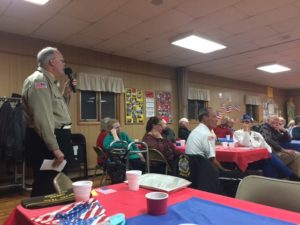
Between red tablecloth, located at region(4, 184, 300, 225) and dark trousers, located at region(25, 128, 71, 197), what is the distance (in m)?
0.66

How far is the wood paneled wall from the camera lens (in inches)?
189

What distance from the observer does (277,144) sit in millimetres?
4359

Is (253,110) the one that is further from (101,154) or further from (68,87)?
(68,87)

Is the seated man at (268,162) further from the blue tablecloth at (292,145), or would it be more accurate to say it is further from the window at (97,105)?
the window at (97,105)

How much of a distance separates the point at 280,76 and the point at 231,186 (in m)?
7.48

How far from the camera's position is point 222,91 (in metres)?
9.44

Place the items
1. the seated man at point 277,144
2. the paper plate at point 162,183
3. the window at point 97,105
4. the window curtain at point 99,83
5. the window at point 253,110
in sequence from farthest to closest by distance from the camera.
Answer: the window at point 253,110, the window at point 97,105, the window curtain at point 99,83, the seated man at point 277,144, the paper plate at point 162,183

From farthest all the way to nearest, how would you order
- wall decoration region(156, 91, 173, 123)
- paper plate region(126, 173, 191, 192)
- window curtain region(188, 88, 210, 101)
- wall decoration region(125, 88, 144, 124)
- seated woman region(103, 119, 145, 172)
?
1. window curtain region(188, 88, 210, 101)
2. wall decoration region(156, 91, 173, 123)
3. wall decoration region(125, 88, 144, 124)
4. seated woman region(103, 119, 145, 172)
5. paper plate region(126, 173, 191, 192)

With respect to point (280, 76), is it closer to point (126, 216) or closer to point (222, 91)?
point (222, 91)

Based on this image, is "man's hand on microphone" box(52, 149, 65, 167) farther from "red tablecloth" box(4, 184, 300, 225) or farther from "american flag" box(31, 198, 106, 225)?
"american flag" box(31, 198, 106, 225)

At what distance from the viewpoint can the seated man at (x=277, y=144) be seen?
4.27 m

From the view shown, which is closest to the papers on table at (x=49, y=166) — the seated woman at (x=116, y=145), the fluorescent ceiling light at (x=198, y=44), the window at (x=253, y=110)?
the seated woman at (x=116, y=145)

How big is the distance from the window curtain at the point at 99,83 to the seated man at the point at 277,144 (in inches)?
133

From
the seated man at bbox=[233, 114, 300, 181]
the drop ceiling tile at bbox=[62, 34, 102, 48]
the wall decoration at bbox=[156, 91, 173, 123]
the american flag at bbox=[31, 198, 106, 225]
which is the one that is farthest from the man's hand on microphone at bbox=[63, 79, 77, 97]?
the wall decoration at bbox=[156, 91, 173, 123]
